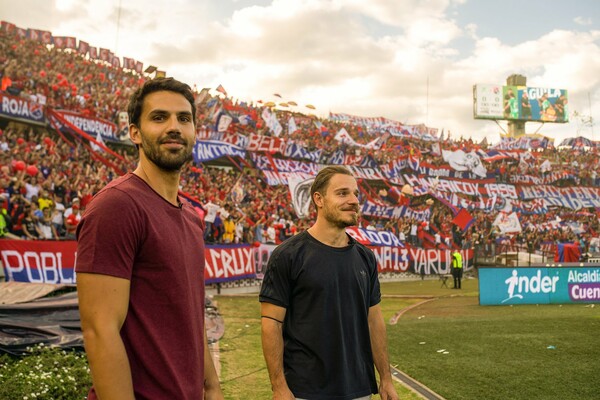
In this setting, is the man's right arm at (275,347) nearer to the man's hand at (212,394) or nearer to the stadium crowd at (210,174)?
the man's hand at (212,394)

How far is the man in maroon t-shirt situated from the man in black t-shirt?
3.70ft

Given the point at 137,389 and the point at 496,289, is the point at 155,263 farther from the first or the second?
the point at 496,289

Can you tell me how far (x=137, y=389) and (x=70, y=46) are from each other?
121ft

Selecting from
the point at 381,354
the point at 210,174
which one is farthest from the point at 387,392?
the point at 210,174

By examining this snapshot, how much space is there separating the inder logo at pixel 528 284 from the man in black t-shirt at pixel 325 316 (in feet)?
43.9

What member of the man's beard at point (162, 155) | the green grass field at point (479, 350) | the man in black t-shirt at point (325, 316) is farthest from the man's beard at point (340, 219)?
the green grass field at point (479, 350)

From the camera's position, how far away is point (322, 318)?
12.3 feet

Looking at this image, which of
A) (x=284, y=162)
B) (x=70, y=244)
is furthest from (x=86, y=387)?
(x=284, y=162)

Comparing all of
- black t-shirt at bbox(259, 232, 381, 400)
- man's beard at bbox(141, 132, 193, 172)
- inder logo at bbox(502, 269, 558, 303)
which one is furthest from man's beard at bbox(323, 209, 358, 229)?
inder logo at bbox(502, 269, 558, 303)

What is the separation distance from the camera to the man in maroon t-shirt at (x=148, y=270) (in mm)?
2055

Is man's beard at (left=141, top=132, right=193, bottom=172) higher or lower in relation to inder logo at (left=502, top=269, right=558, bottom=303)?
higher

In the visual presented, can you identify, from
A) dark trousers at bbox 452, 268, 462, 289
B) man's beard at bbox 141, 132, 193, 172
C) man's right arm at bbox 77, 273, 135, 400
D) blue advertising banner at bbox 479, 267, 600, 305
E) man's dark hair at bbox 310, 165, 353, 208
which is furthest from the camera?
dark trousers at bbox 452, 268, 462, 289

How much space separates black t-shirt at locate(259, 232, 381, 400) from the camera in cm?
367

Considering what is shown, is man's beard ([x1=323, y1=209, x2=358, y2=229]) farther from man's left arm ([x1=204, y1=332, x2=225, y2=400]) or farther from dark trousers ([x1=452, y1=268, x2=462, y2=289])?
dark trousers ([x1=452, y1=268, x2=462, y2=289])
